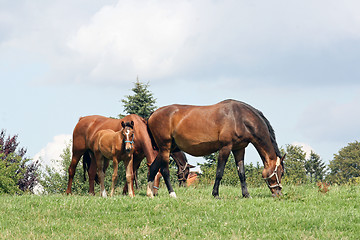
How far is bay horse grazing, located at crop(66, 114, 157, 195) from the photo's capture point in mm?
15148

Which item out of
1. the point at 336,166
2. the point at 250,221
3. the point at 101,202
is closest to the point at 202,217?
the point at 250,221

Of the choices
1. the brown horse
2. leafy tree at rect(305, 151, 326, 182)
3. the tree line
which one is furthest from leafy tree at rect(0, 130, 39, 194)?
leafy tree at rect(305, 151, 326, 182)

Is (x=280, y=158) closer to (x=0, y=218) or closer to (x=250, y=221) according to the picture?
(x=250, y=221)

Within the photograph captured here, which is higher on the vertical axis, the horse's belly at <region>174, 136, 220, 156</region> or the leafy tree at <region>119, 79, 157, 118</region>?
the leafy tree at <region>119, 79, 157, 118</region>

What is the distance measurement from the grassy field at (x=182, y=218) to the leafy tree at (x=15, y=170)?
16163 mm

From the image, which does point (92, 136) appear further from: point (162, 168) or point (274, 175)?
point (274, 175)

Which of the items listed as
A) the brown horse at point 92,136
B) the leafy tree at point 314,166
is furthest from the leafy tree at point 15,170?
the leafy tree at point 314,166

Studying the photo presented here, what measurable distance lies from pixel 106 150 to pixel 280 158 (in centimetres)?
587

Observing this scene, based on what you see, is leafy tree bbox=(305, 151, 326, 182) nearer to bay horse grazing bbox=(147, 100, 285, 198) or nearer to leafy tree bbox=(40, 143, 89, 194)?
leafy tree bbox=(40, 143, 89, 194)

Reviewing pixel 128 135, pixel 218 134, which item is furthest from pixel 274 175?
pixel 128 135

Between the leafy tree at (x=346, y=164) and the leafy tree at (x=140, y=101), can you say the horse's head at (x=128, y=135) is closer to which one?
the leafy tree at (x=140, y=101)

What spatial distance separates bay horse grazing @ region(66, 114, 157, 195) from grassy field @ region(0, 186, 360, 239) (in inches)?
114

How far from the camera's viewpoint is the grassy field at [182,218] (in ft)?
30.6

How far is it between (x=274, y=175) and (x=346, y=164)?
2580 inches
